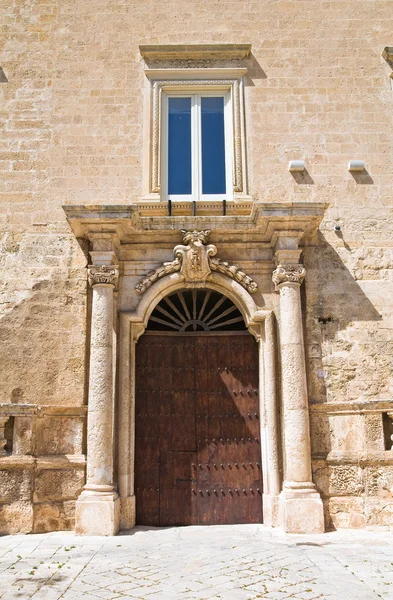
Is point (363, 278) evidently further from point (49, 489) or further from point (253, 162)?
point (49, 489)

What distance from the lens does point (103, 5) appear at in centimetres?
926

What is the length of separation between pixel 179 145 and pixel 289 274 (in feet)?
8.92

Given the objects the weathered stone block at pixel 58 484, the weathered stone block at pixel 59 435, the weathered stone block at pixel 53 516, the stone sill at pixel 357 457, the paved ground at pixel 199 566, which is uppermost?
the weathered stone block at pixel 59 435

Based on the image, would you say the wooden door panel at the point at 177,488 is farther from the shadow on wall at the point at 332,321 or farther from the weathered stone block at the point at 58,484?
the shadow on wall at the point at 332,321

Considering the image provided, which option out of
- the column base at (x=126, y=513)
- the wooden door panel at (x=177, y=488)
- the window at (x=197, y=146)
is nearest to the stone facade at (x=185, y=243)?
the column base at (x=126, y=513)

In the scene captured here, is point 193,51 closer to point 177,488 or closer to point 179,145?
point 179,145

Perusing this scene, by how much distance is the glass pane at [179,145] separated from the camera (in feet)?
28.7

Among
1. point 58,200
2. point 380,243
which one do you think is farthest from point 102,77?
point 380,243

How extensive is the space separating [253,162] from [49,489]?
5.34 metres

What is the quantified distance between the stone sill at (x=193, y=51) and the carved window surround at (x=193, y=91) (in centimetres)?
24

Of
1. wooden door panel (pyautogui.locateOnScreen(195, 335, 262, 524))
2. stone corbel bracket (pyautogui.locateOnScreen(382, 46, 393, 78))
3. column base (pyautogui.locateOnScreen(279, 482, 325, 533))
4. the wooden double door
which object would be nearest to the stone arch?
the wooden double door

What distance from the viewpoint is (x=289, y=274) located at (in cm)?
785

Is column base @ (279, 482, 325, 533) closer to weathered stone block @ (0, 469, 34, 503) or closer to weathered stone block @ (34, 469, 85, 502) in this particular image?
weathered stone block @ (34, 469, 85, 502)

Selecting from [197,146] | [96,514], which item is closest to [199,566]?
[96,514]
